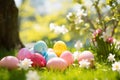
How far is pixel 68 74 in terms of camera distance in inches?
161

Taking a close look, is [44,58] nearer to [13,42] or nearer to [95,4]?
[13,42]

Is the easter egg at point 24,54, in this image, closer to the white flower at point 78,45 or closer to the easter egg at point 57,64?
the easter egg at point 57,64

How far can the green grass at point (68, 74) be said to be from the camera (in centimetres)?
385

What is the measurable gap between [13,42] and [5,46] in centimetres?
14

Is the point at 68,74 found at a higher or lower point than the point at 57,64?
lower

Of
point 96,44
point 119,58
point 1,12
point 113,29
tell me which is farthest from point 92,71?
point 113,29

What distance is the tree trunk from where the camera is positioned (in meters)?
5.75

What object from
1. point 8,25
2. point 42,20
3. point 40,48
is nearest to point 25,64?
point 40,48

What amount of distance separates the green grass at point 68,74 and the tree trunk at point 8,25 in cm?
153

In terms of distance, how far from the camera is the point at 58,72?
4.24m

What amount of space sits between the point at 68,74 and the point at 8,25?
6.62ft

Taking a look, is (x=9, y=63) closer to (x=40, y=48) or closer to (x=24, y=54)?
(x=24, y=54)

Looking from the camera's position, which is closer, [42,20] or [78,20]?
[78,20]

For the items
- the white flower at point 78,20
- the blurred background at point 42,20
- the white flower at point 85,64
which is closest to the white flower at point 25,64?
the white flower at point 85,64
